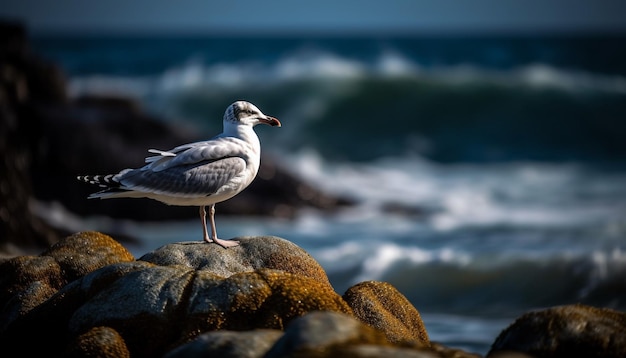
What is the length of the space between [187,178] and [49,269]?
1.22 meters

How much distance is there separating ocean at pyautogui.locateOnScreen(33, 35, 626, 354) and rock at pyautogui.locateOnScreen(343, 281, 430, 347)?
→ 102 inches

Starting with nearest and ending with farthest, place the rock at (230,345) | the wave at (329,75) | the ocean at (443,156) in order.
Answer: the rock at (230,345) < the ocean at (443,156) < the wave at (329,75)

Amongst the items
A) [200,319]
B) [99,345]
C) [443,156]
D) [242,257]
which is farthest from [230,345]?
[443,156]

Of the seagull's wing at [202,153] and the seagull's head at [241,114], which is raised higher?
the seagull's head at [241,114]

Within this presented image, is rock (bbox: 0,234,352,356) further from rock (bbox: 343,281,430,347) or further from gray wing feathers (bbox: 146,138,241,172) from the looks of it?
gray wing feathers (bbox: 146,138,241,172)

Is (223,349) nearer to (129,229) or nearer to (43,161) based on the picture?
(129,229)

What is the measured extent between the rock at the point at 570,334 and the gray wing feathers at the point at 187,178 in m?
2.51

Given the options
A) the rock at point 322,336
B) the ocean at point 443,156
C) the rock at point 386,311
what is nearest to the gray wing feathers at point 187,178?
the rock at point 386,311

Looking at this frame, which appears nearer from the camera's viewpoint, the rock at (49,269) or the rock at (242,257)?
the rock at (49,269)

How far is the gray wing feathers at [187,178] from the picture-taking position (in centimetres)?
657

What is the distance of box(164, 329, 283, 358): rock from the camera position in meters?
4.33

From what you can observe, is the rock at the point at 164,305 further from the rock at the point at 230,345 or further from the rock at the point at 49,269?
the rock at the point at 230,345

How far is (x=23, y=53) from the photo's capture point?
16.6 metres

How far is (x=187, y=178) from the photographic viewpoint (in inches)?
260
